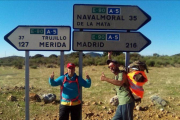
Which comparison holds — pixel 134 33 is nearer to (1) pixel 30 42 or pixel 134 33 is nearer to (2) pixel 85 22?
(2) pixel 85 22

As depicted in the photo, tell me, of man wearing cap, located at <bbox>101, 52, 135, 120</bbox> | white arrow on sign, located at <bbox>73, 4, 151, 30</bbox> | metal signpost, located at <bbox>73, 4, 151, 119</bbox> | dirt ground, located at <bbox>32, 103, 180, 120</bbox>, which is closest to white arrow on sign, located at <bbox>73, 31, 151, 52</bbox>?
metal signpost, located at <bbox>73, 4, 151, 119</bbox>

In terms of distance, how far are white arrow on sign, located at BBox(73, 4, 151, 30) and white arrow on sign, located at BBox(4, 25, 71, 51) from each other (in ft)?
0.95

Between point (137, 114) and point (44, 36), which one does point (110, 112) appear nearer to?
point (137, 114)

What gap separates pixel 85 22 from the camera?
3688 mm

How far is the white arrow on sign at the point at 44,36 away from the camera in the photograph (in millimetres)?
3707

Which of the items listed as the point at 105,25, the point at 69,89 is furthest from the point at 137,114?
the point at 105,25

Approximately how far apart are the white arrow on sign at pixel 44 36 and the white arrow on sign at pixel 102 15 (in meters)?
0.29

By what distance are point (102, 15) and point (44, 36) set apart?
117cm

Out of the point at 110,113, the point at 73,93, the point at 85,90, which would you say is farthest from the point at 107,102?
the point at 73,93

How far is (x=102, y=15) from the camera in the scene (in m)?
3.68

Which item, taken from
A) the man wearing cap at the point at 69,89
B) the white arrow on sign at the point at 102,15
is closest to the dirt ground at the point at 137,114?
the man wearing cap at the point at 69,89

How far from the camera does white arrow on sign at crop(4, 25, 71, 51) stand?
3707 millimetres

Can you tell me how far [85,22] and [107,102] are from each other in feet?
12.5

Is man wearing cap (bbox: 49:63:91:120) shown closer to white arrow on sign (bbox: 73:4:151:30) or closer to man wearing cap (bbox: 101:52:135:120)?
man wearing cap (bbox: 101:52:135:120)
